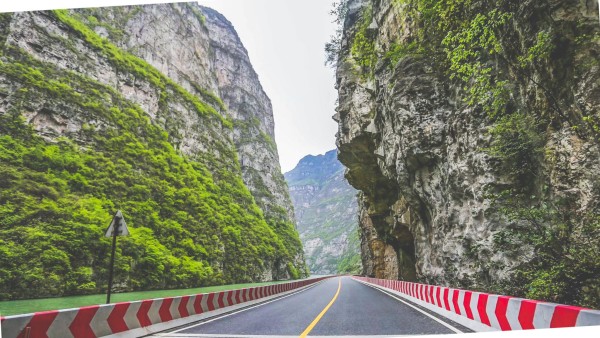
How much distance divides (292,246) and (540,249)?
204ft

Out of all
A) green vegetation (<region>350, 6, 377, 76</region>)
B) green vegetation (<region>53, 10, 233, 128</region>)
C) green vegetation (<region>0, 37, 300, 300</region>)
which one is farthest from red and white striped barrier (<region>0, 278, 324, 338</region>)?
green vegetation (<region>53, 10, 233, 128</region>)

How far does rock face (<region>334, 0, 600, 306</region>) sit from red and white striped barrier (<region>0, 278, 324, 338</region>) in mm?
9179

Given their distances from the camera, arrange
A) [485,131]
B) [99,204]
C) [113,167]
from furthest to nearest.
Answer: [113,167], [99,204], [485,131]

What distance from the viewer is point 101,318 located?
6.40 meters

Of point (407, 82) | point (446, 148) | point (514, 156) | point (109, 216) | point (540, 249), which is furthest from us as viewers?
point (109, 216)

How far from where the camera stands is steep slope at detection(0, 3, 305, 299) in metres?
21.3

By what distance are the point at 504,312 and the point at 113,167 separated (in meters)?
33.0

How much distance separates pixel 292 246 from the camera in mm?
69938

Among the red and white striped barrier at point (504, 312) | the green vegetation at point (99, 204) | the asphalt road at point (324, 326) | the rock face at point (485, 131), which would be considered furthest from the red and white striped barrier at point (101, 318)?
the green vegetation at point (99, 204)

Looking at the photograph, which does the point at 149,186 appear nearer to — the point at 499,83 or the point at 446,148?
the point at 446,148

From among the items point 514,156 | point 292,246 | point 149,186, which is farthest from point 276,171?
point 514,156

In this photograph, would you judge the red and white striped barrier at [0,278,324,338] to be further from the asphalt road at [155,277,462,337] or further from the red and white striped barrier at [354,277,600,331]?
the red and white striped barrier at [354,277,600,331]

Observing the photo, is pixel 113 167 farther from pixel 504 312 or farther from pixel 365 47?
pixel 504 312

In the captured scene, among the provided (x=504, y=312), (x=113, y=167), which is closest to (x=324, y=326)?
(x=504, y=312)
